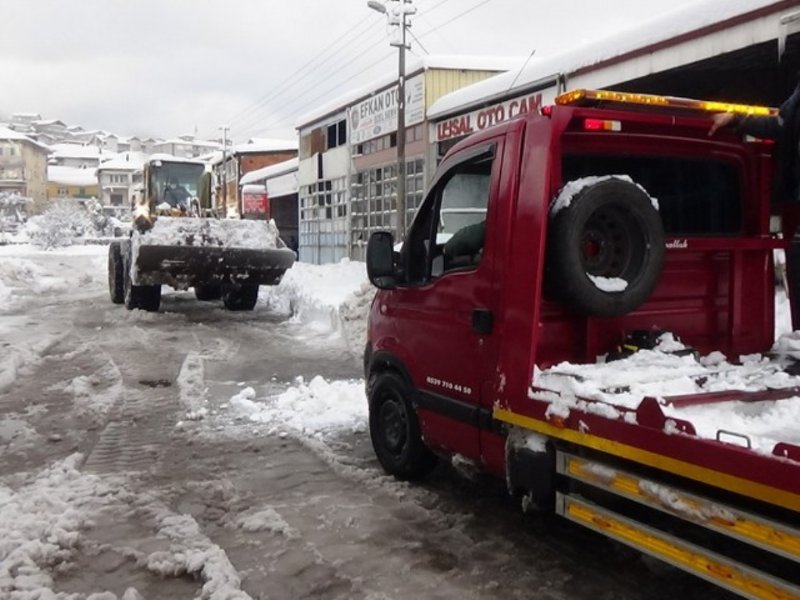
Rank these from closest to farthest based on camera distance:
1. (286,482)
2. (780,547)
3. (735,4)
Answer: (780,547), (286,482), (735,4)

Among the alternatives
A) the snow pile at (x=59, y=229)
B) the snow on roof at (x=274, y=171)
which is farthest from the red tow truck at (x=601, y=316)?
the snow pile at (x=59, y=229)

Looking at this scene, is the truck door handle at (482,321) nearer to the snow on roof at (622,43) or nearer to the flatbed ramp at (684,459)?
the flatbed ramp at (684,459)

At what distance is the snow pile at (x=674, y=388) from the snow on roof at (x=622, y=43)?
423 cm

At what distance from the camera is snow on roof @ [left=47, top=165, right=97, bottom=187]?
103875 mm

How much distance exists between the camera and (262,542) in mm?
4059

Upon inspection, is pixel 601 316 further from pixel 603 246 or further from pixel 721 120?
pixel 721 120

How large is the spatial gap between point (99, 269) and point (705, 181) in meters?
29.2

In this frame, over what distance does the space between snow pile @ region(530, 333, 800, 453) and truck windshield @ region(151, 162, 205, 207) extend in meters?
15.0

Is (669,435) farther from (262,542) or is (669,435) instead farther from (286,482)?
(286,482)

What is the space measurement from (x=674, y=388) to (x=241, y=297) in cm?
1276

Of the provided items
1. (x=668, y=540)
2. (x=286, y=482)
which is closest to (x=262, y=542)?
(x=286, y=482)

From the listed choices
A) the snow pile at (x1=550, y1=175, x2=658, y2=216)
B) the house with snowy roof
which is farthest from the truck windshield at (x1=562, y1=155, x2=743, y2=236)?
the house with snowy roof

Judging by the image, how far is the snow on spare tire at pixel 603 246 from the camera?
137 inches

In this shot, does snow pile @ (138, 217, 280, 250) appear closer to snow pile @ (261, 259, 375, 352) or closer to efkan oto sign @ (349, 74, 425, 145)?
snow pile @ (261, 259, 375, 352)
